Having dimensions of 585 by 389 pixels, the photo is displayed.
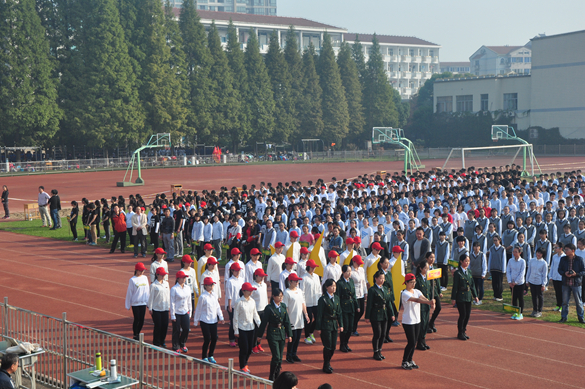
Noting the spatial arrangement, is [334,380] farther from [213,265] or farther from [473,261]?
[473,261]

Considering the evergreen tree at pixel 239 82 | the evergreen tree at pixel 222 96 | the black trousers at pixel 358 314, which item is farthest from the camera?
the evergreen tree at pixel 239 82

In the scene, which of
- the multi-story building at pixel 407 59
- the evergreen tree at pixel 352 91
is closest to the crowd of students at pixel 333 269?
the evergreen tree at pixel 352 91

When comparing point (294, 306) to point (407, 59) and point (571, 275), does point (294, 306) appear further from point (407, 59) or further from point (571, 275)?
point (407, 59)

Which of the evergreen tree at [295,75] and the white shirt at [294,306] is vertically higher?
the evergreen tree at [295,75]

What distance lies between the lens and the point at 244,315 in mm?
8930

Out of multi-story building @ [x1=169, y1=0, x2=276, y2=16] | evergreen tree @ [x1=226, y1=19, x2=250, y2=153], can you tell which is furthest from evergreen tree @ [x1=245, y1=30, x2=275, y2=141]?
multi-story building @ [x1=169, y1=0, x2=276, y2=16]

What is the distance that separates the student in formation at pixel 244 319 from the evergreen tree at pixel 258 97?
57.9 metres

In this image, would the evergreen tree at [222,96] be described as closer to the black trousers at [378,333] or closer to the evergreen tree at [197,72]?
the evergreen tree at [197,72]

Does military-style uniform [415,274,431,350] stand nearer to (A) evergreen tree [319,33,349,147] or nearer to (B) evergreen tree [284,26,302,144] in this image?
(B) evergreen tree [284,26,302,144]

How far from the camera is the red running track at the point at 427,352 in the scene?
29.4ft

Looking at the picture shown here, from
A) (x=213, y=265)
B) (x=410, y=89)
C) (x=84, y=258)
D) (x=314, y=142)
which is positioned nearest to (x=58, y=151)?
(x=314, y=142)

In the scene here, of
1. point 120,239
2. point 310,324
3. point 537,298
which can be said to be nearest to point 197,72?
point 120,239

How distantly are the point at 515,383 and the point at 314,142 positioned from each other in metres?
66.4

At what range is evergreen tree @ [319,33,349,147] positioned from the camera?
7200cm
